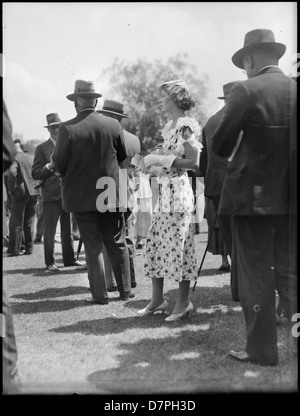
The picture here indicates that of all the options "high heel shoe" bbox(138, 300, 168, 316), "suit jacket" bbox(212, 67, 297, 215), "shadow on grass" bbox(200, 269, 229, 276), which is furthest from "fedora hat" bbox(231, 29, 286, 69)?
"shadow on grass" bbox(200, 269, 229, 276)

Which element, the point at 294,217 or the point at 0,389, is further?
the point at 294,217

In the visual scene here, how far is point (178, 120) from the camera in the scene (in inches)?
196

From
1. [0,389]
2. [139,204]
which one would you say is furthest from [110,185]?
[139,204]

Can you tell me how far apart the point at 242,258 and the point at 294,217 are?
A: 451 millimetres

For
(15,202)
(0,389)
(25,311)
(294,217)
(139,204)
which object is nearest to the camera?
(0,389)

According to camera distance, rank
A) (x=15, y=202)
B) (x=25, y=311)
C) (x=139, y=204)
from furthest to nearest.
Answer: (x=139, y=204) < (x=15, y=202) < (x=25, y=311)

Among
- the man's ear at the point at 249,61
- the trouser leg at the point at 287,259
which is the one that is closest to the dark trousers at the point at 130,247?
the trouser leg at the point at 287,259

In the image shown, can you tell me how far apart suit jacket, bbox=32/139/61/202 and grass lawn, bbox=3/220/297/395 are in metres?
1.98

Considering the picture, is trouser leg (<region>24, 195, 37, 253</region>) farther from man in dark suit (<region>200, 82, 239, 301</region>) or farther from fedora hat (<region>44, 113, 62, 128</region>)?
man in dark suit (<region>200, 82, 239, 301</region>)

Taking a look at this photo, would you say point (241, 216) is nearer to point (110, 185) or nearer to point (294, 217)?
point (294, 217)

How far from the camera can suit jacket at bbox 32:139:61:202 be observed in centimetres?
797

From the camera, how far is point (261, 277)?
12.1 feet

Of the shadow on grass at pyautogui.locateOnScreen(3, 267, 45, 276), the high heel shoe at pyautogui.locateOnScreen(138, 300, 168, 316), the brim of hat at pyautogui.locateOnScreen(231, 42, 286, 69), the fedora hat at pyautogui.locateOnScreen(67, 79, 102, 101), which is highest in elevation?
the fedora hat at pyautogui.locateOnScreen(67, 79, 102, 101)

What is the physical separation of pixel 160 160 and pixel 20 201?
18.9 ft
